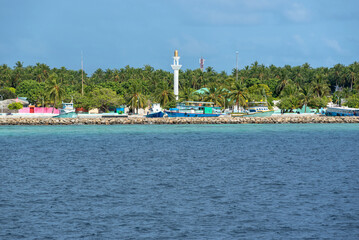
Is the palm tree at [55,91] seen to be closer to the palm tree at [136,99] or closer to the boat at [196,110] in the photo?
the palm tree at [136,99]

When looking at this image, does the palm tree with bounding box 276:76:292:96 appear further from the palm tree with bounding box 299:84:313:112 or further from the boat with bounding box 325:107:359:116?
the boat with bounding box 325:107:359:116

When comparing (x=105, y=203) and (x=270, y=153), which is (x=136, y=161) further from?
(x=105, y=203)

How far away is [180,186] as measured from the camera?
32.9m

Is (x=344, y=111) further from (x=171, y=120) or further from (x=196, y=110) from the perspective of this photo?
(x=171, y=120)

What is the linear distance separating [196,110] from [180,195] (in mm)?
99749

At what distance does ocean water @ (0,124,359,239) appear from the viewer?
870 inches

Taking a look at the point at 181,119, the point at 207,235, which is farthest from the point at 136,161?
the point at 181,119

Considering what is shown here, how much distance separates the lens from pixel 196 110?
129m

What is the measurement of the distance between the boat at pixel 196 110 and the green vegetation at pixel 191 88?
5.35 metres

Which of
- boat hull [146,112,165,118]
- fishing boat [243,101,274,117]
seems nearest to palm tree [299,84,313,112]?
fishing boat [243,101,274,117]

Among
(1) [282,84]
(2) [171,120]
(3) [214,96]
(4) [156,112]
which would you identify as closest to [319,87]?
(1) [282,84]

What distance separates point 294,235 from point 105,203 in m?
11.0

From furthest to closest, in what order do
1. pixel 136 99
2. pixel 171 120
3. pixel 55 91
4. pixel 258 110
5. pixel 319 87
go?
pixel 319 87, pixel 136 99, pixel 55 91, pixel 258 110, pixel 171 120

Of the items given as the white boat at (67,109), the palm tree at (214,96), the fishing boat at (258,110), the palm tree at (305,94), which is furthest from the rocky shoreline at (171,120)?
the palm tree at (305,94)
